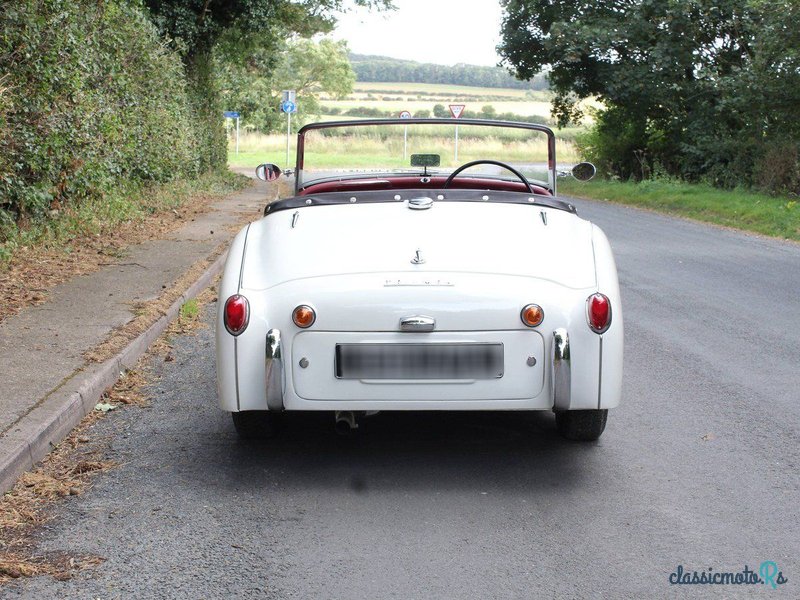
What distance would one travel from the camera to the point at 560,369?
4445 mm

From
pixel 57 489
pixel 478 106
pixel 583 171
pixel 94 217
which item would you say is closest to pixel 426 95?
pixel 478 106

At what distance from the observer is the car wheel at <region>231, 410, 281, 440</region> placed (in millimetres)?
5000

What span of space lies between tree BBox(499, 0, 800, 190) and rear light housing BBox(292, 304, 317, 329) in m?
20.8

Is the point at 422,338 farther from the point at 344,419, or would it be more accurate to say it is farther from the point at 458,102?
the point at 458,102

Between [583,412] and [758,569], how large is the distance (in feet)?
4.82

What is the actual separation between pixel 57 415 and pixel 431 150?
3139 mm

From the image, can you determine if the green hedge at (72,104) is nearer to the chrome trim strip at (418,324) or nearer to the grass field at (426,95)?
the chrome trim strip at (418,324)

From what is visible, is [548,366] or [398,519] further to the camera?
[548,366]

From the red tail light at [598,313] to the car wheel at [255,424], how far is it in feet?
5.22

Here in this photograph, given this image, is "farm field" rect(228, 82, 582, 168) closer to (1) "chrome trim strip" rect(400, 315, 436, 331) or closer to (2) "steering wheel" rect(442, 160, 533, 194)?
Answer: (2) "steering wheel" rect(442, 160, 533, 194)

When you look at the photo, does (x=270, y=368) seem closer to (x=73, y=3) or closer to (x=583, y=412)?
(x=583, y=412)

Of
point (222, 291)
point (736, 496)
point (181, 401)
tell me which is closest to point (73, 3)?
point (181, 401)

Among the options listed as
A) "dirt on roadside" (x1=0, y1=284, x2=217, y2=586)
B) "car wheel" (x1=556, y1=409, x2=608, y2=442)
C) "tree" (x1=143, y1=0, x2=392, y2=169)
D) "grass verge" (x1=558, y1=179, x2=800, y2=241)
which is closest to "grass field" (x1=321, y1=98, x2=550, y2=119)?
"tree" (x1=143, y1=0, x2=392, y2=169)

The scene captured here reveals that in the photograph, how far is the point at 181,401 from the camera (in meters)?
6.04
